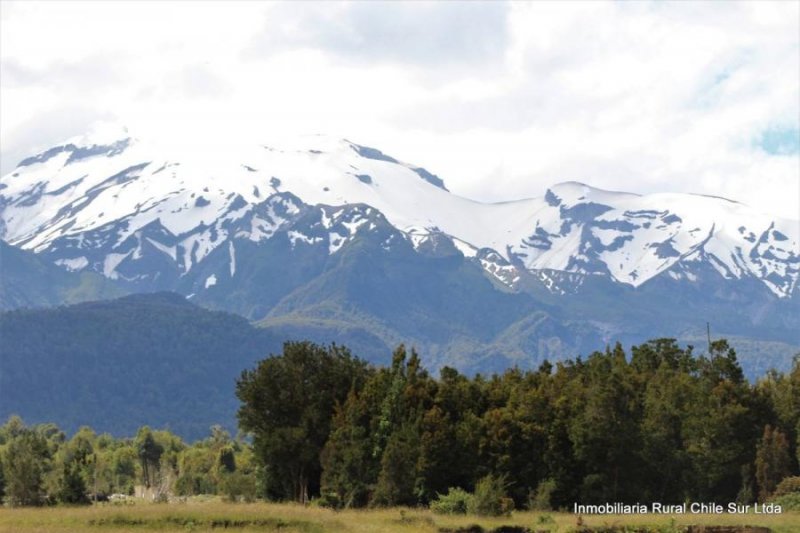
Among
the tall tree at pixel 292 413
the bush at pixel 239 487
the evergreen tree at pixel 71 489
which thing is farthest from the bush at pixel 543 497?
the evergreen tree at pixel 71 489

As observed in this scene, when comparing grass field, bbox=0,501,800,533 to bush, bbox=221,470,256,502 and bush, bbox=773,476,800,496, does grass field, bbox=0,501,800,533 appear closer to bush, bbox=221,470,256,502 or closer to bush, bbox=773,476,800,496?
bush, bbox=773,476,800,496

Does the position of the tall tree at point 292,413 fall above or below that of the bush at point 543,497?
above

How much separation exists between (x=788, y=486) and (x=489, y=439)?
21218 mm

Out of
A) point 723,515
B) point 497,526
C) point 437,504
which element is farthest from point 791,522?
point 437,504

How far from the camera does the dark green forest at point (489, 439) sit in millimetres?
98750

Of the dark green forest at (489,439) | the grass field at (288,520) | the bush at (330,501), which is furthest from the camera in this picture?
the dark green forest at (489,439)

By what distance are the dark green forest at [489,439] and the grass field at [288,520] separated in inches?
603

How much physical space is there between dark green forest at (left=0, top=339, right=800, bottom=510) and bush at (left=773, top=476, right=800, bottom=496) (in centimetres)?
15

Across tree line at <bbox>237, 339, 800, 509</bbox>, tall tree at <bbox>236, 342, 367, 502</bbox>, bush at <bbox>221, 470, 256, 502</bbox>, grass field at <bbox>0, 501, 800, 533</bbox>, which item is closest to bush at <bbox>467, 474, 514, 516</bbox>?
grass field at <bbox>0, 501, 800, 533</bbox>

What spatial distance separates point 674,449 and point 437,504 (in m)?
29.5

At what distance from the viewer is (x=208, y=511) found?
78500 millimetres

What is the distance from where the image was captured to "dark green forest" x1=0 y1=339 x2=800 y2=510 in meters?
98.8

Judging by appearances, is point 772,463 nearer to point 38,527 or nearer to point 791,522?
point 791,522

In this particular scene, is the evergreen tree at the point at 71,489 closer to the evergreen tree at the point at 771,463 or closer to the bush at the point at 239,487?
the bush at the point at 239,487
